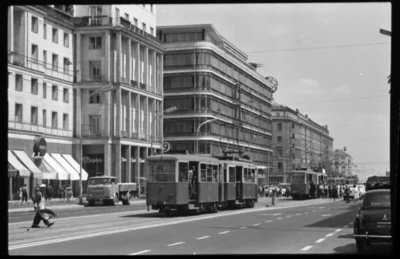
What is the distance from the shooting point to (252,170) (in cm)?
4709

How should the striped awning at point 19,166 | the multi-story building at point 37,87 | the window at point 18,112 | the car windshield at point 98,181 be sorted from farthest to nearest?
the window at point 18,112 < the multi-story building at point 37,87 < the car windshield at point 98,181 < the striped awning at point 19,166

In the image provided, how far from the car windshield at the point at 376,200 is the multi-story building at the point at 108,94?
56.1 m

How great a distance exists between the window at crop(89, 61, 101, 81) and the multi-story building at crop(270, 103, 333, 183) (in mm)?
34380

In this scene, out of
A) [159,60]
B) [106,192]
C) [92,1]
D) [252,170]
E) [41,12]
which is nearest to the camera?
[92,1]

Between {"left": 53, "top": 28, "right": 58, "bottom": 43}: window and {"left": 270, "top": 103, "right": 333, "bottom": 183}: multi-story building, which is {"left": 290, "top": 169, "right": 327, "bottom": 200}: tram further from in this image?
{"left": 270, "top": 103, "right": 333, "bottom": 183}: multi-story building

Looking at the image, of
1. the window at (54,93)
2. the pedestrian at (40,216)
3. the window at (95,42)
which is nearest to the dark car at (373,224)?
the pedestrian at (40,216)

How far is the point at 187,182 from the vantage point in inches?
1358

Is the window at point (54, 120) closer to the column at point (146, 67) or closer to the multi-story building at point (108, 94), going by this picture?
the multi-story building at point (108, 94)

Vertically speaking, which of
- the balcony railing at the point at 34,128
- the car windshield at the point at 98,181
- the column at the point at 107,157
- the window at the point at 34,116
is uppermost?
the window at the point at 34,116

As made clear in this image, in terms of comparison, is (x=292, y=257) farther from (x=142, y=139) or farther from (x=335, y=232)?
(x=142, y=139)

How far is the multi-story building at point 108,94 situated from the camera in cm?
7419
